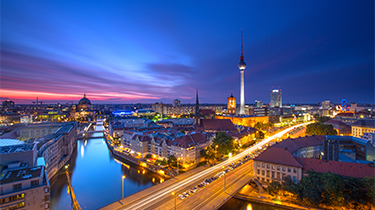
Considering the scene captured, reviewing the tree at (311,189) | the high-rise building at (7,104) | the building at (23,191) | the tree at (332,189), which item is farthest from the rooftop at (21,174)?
the high-rise building at (7,104)

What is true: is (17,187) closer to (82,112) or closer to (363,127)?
(363,127)

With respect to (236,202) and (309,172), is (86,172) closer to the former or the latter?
(236,202)

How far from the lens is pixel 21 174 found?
52.2 ft

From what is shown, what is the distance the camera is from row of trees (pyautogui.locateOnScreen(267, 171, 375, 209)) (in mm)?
16630

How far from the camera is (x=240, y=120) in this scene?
74.6 meters

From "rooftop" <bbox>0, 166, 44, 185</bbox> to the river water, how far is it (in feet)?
24.2

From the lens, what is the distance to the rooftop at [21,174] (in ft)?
48.2

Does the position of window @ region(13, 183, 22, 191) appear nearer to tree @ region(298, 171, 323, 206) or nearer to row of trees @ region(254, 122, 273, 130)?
tree @ region(298, 171, 323, 206)

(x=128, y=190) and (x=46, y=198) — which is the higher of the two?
(x=46, y=198)

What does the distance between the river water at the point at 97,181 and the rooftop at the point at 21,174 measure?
291 inches

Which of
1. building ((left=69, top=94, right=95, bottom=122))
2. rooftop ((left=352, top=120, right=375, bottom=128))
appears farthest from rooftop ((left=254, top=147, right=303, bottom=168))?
building ((left=69, top=94, right=95, bottom=122))

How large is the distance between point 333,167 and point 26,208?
3204 centimetres

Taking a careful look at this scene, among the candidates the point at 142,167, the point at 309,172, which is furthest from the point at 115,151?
the point at 309,172

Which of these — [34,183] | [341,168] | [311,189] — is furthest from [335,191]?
[34,183]
